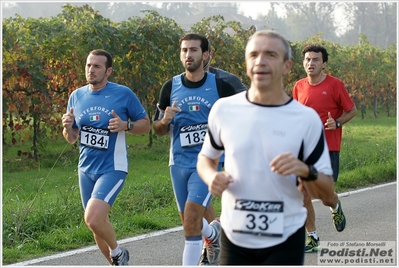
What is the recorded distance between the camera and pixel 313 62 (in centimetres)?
784

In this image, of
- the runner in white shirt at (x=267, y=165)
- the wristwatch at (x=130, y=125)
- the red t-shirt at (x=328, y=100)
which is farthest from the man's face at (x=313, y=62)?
the runner in white shirt at (x=267, y=165)

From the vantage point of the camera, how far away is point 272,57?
13.2 feet

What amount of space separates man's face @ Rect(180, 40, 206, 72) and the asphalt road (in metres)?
1.80

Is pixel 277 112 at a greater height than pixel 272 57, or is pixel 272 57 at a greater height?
pixel 272 57

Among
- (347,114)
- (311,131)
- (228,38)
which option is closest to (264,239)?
(311,131)

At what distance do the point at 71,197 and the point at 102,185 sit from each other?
2.54m

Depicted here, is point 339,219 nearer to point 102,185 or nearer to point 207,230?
point 207,230

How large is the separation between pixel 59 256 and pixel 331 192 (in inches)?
145

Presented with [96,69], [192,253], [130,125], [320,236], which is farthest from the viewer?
[320,236]

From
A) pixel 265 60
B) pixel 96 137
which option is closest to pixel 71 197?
pixel 96 137

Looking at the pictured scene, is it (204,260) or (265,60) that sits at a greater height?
(265,60)

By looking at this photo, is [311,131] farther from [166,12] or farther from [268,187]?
[166,12]

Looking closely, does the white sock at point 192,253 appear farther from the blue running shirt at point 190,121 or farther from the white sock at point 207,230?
the blue running shirt at point 190,121

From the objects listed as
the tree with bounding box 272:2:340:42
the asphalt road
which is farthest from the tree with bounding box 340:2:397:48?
the asphalt road
